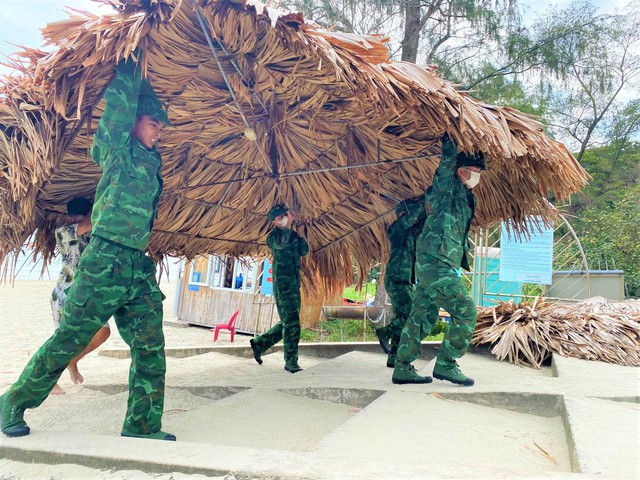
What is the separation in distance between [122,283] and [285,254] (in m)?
2.30

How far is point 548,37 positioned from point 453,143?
7.67 meters

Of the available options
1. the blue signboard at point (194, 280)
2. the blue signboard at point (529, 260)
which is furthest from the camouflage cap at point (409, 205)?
the blue signboard at point (194, 280)

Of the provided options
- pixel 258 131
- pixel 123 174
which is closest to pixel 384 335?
pixel 258 131

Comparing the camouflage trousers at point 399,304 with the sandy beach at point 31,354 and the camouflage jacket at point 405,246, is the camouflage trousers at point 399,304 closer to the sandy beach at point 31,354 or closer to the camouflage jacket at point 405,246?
the camouflage jacket at point 405,246

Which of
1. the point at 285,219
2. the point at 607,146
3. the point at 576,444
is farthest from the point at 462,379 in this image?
the point at 607,146

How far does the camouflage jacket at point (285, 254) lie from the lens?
4398 millimetres

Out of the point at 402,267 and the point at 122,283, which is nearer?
the point at 122,283

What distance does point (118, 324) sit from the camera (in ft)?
7.62

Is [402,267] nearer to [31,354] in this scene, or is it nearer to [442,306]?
[442,306]

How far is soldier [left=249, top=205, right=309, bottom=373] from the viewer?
14.1ft

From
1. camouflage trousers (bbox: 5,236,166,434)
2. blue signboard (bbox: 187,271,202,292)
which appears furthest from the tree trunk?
camouflage trousers (bbox: 5,236,166,434)

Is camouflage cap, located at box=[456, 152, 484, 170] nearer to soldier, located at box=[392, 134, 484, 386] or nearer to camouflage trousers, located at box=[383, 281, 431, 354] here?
soldier, located at box=[392, 134, 484, 386]

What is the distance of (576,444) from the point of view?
177 centimetres

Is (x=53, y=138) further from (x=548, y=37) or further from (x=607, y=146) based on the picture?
(x=607, y=146)
